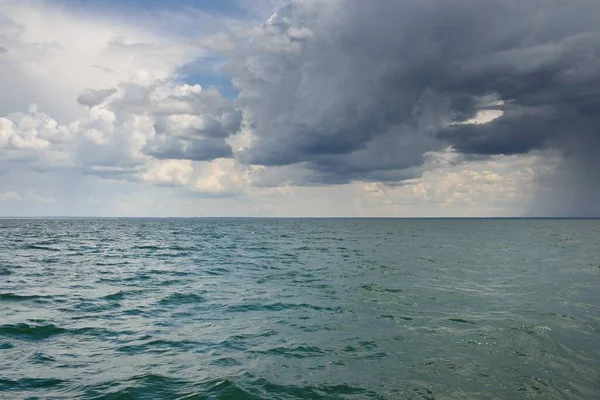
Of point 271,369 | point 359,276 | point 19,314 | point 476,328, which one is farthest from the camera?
point 359,276

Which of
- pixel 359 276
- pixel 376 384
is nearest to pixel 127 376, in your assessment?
pixel 376 384

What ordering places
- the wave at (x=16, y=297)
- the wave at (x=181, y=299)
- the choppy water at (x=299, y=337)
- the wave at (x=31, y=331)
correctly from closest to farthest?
the choppy water at (x=299, y=337) → the wave at (x=31, y=331) → the wave at (x=16, y=297) → the wave at (x=181, y=299)

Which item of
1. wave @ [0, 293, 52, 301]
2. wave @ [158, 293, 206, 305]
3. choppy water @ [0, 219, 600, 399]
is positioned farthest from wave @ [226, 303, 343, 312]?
wave @ [0, 293, 52, 301]

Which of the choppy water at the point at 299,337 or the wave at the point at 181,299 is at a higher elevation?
the choppy water at the point at 299,337

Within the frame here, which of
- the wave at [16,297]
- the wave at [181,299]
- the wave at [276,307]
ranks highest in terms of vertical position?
the wave at [16,297]

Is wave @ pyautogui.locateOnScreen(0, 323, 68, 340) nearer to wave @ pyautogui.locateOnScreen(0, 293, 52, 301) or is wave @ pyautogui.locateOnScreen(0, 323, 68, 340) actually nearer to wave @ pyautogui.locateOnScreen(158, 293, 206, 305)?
wave @ pyautogui.locateOnScreen(158, 293, 206, 305)

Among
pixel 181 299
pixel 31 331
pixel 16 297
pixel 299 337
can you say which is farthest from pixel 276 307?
pixel 16 297

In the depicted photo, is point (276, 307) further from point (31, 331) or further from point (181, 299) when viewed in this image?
point (31, 331)

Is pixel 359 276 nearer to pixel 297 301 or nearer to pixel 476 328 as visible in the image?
pixel 297 301

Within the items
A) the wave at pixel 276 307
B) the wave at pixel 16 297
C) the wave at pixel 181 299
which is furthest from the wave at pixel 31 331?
the wave at pixel 276 307

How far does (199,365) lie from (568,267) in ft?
124

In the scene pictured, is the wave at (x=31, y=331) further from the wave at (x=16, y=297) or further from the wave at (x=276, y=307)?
the wave at (x=276, y=307)

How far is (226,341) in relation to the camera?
1559 centimetres

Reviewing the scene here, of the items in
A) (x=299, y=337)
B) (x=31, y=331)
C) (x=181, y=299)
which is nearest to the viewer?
(x=299, y=337)
